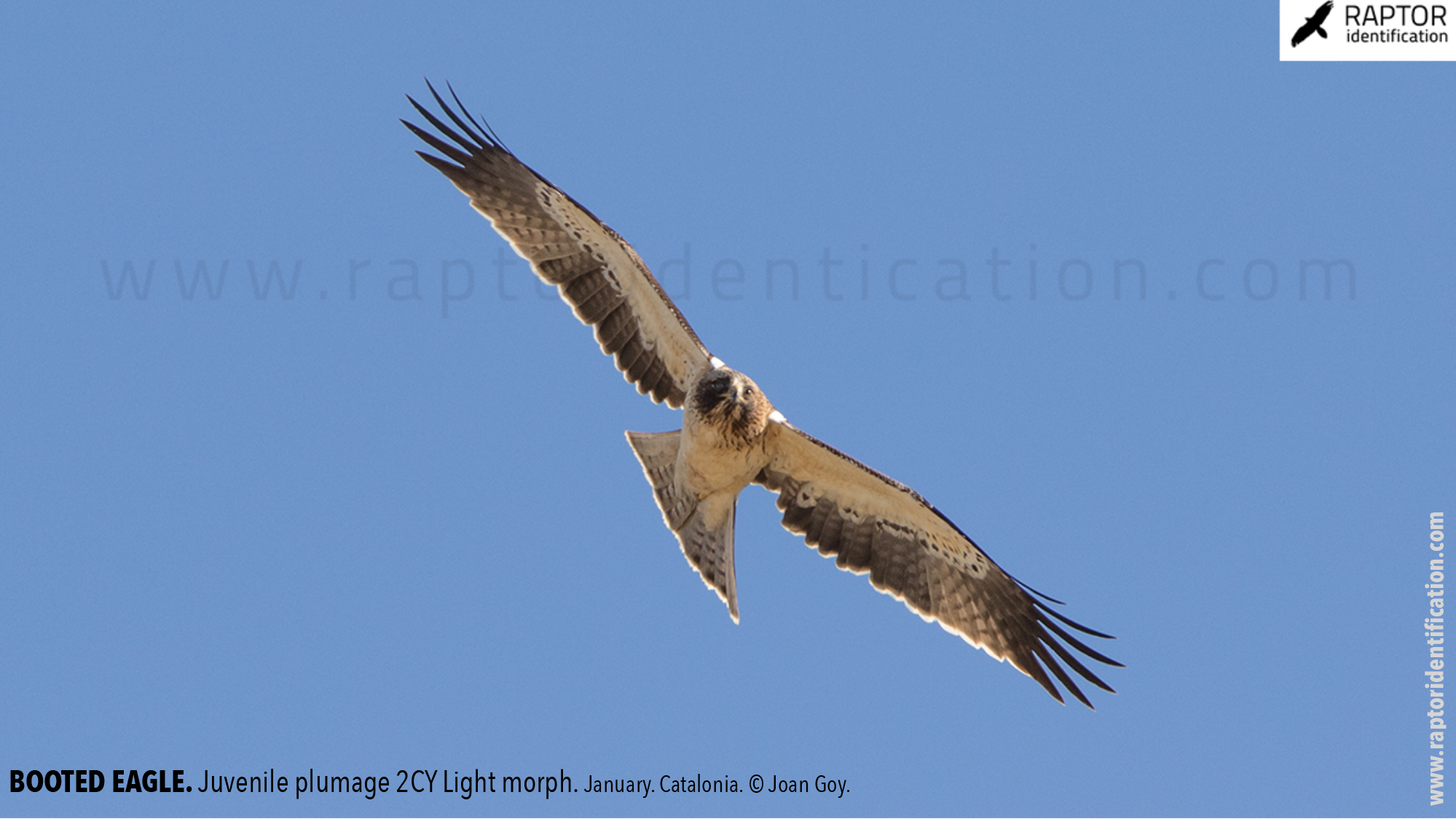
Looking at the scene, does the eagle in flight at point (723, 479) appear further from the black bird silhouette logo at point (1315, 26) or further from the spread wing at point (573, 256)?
the black bird silhouette logo at point (1315, 26)

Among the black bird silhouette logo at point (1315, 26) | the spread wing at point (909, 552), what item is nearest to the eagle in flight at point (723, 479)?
the spread wing at point (909, 552)

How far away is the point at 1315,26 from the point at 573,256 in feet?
24.4

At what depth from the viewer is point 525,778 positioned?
10.5 m

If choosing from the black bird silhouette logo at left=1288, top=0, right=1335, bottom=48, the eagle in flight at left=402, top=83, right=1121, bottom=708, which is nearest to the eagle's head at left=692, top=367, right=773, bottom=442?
the eagle in flight at left=402, top=83, right=1121, bottom=708

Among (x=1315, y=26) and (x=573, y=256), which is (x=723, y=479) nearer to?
(x=573, y=256)

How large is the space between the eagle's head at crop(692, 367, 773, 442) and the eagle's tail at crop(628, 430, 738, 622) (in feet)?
2.38

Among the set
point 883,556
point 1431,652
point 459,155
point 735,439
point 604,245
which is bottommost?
point 1431,652

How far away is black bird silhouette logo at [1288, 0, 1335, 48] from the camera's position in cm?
1280

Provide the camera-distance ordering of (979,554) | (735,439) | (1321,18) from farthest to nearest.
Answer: (1321,18) → (979,554) → (735,439)

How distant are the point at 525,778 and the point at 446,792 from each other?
0.60m

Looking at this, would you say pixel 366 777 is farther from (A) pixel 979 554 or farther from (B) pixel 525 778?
(A) pixel 979 554

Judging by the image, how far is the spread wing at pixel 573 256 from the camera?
11.2m

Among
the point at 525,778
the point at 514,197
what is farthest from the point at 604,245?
the point at 525,778

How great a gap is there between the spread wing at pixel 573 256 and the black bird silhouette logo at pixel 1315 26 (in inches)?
266
